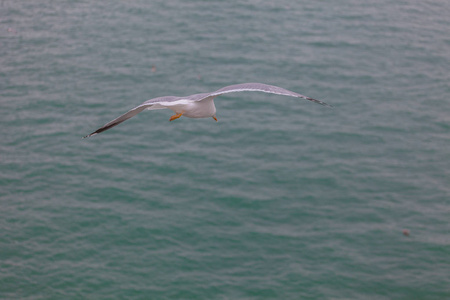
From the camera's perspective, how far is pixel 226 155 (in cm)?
6347

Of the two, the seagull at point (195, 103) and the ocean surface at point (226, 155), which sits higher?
the seagull at point (195, 103)

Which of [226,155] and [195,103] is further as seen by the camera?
[226,155]

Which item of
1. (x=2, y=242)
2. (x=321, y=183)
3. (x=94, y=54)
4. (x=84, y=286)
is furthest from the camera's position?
(x=94, y=54)

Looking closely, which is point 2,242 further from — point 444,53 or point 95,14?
point 444,53

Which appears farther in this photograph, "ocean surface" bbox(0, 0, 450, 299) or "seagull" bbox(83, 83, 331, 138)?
"ocean surface" bbox(0, 0, 450, 299)

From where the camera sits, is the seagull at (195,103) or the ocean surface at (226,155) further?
the ocean surface at (226,155)

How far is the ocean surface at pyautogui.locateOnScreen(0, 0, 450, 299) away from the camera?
180 feet

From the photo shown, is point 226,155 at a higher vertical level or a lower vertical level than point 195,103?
lower

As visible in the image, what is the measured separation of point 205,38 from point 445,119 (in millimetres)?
28759

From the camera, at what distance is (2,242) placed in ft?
188

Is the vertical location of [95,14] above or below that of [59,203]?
above

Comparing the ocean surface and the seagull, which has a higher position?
the seagull

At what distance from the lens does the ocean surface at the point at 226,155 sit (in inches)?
2154

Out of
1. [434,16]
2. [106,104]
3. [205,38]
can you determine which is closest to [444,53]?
[434,16]
